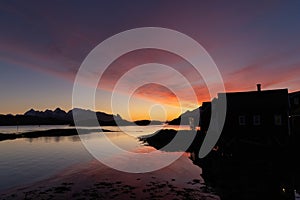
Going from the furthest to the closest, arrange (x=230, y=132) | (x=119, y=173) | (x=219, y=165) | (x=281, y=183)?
1. (x=230, y=132)
2. (x=219, y=165)
3. (x=119, y=173)
4. (x=281, y=183)

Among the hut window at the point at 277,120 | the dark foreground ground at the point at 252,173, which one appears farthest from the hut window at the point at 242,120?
the dark foreground ground at the point at 252,173

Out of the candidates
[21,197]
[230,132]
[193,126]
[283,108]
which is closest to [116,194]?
[21,197]

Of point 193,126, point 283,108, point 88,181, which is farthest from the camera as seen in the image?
point 193,126

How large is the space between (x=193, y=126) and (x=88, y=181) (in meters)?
62.8

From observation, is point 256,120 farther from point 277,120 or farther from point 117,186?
point 117,186

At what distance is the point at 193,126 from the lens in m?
79.8

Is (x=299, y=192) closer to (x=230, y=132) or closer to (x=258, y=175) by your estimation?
(x=258, y=175)

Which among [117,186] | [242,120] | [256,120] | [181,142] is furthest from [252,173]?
[181,142]

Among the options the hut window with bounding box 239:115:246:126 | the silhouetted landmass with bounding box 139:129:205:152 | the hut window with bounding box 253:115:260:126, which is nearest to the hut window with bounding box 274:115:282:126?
the hut window with bounding box 253:115:260:126

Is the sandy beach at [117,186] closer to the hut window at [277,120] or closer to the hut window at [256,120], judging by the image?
the hut window at [256,120]

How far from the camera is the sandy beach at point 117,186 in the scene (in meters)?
16.3

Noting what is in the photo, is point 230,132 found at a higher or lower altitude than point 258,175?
higher

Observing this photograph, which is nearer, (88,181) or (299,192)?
(299,192)

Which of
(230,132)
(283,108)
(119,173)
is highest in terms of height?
(283,108)
